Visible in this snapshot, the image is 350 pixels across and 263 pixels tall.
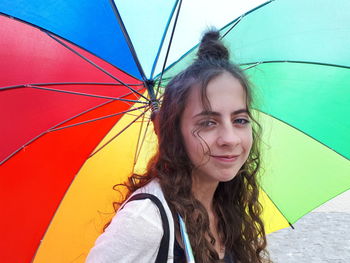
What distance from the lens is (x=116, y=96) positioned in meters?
2.13

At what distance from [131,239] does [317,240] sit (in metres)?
3.61

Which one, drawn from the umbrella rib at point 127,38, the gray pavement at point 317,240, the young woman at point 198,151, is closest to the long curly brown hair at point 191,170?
the young woman at point 198,151

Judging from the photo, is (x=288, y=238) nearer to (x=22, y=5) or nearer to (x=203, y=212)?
(x=203, y=212)

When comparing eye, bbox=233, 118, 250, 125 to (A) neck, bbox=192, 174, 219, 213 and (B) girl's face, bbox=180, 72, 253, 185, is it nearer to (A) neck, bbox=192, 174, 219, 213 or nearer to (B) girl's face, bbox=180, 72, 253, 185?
(B) girl's face, bbox=180, 72, 253, 185

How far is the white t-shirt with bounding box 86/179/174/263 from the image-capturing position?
1.17 m

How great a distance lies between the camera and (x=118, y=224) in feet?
4.00

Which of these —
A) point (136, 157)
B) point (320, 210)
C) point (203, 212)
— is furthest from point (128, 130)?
point (320, 210)

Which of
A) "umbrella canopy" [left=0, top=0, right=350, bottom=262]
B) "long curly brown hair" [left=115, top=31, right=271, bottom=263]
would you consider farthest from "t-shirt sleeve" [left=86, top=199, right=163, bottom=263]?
"umbrella canopy" [left=0, top=0, right=350, bottom=262]

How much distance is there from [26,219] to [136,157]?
0.64m

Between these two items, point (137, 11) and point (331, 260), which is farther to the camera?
point (331, 260)

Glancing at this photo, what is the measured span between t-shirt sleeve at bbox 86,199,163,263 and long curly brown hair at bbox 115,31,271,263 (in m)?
0.22

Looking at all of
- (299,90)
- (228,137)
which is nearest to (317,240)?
(299,90)

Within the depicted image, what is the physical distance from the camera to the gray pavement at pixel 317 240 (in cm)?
396

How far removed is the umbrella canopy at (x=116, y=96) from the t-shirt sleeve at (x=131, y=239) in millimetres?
890
